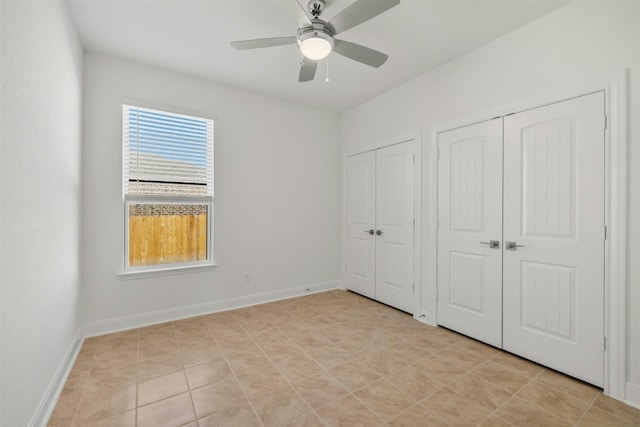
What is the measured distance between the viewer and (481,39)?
8.66 ft

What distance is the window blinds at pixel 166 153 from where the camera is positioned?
310 centimetres

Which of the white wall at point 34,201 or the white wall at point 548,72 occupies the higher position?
the white wall at point 548,72

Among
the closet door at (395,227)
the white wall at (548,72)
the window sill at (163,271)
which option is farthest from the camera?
the closet door at (395,227)

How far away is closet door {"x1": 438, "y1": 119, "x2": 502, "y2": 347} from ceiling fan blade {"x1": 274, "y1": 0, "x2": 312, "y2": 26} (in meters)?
1.91

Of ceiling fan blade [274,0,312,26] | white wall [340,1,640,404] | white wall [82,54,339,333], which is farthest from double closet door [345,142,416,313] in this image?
ceiling fan blade [274,0,312,26]

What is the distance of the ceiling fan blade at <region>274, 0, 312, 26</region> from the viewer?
5.69ft

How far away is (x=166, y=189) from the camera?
3.29m

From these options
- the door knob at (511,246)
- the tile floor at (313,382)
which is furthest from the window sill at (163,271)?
the door knob at (511,246)

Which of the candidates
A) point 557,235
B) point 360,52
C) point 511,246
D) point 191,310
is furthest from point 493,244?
point 191,310

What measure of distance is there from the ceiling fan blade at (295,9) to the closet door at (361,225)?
236cm

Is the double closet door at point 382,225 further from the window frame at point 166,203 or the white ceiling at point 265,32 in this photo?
the window frame at point 166,203

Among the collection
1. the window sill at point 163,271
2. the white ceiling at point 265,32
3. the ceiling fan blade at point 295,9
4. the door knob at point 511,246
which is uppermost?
the white ceiling at point 265,32

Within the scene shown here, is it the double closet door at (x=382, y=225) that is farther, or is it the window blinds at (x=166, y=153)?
the double closet door at (x=382, y=225)

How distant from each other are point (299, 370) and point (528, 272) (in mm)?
2092
